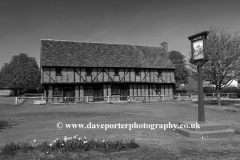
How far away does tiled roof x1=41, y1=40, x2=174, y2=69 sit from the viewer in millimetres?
27708

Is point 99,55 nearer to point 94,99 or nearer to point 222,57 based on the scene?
point 94,99

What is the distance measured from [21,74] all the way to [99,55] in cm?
3276

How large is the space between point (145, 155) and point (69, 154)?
199 centimetres

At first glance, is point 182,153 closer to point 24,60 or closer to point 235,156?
point 235,156

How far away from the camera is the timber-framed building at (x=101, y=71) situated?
2695 centimetres

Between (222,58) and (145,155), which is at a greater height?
(222,58)

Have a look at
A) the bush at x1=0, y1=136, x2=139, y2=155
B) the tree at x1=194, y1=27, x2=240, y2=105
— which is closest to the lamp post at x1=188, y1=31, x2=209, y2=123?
the bush at x1=0, y1=136, x2=139, y2=155

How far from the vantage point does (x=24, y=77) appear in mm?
54312

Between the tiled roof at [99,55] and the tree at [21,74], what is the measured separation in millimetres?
28926

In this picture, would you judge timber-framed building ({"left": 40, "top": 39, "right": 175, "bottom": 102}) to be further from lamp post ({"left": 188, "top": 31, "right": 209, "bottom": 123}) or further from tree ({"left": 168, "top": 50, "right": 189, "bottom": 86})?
tree ({"left": 168, "top": 50, "right": 189, "bottom": 86})

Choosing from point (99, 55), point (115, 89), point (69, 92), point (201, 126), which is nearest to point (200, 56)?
point (201, 126)

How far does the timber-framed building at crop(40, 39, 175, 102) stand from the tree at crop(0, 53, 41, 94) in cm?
2878

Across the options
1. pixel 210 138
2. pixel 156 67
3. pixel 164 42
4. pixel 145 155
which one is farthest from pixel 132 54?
pixel 145 155

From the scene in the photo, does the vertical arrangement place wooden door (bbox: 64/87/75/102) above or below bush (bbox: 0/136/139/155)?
above
